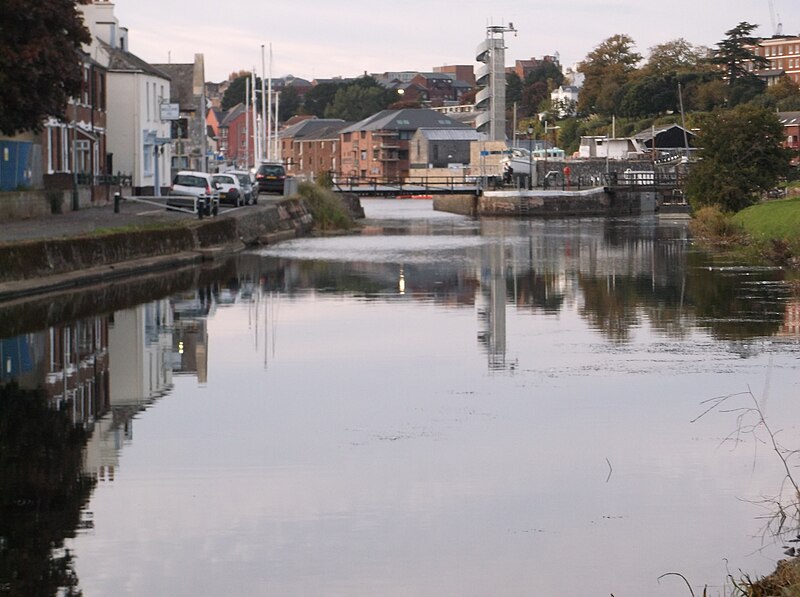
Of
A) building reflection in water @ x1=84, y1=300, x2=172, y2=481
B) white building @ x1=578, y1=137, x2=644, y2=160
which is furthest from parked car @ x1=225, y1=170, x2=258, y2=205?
white building @ x1=578, y1=137, x2=644, y2=160

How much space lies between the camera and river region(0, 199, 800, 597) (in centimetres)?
1170

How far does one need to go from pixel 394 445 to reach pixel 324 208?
66122 millimetres

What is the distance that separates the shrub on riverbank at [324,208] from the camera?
264ft

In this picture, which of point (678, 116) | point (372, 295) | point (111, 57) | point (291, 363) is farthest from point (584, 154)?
point (291, 363)

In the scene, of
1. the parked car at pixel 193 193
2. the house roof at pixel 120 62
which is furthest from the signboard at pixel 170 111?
the parked car at pixel 193 193

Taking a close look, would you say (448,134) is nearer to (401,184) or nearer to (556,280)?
(401,184)

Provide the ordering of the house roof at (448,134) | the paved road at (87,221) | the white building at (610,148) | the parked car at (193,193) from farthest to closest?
1. the house roof at (448,134)
2. the white building at (610,148)
3. the parked car at (193,193)
4. the paved road at (87,221)

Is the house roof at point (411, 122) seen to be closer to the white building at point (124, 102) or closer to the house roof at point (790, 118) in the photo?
the house roof at point (790, 118)

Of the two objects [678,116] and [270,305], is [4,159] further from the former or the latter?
[678,116]

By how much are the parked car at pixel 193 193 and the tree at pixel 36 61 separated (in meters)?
10.7

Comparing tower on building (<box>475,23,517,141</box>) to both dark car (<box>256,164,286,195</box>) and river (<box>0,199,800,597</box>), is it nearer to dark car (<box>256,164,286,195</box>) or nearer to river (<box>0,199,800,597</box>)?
dark car (<box>256,164,286,195</box>)

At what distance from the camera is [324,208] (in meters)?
82.2

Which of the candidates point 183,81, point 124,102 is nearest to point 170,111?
point 124,102

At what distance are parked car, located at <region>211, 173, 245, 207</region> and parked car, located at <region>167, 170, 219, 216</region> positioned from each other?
5.65 metres
